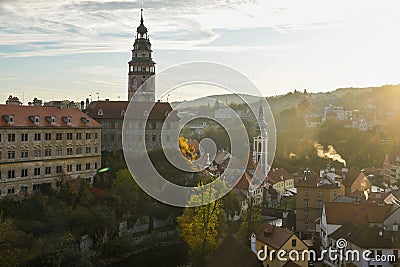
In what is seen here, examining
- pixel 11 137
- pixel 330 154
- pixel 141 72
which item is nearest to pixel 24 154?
pixel 11 137

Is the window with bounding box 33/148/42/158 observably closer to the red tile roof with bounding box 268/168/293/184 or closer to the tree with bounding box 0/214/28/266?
A: the tree with bounding box 0/214/28/266

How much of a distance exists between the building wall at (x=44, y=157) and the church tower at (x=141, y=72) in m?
8.52

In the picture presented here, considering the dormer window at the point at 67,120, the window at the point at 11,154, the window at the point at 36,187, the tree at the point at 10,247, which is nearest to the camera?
the tree at the point at 10,247

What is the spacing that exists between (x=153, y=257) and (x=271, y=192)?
16.5 m

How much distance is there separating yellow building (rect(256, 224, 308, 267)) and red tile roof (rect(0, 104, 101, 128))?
1275 cm

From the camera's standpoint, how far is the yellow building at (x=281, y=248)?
1864cm

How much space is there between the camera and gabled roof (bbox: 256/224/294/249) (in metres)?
19.0

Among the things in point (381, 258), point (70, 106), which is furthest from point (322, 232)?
point (70, 106)

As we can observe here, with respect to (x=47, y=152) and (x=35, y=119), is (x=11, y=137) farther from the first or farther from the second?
(x=47, y=152)

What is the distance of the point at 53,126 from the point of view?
27016mm

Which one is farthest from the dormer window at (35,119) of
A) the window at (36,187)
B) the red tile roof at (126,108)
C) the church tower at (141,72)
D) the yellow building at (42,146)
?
the church tower at (141,72)

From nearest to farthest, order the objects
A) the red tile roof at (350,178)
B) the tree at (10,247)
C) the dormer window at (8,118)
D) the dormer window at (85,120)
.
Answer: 1. the tree at (10,247)
2. the dormer window at (8,118)
3. the dormer window at (85,120)
4. the red tile roof at (350,178)

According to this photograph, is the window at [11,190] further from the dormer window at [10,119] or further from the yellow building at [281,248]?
the yellow building at [281,248]

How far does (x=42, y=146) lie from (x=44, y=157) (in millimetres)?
558
